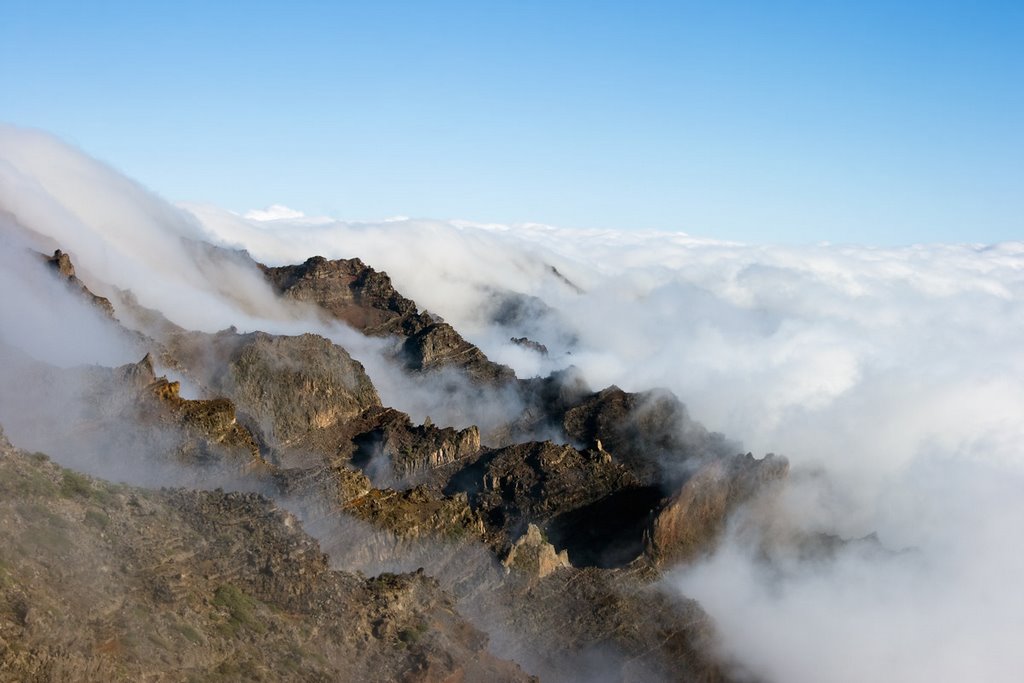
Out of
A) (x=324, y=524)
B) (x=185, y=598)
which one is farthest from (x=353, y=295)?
(x=185, y=598)

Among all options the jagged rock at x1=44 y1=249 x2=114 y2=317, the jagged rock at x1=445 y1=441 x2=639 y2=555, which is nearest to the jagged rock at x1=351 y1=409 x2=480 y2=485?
the jagged rock at x1=445 y1=441 x2=639 y2=555

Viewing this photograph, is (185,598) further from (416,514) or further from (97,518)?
(416,514)

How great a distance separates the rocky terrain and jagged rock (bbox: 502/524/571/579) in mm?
200

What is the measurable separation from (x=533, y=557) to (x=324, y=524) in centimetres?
1755

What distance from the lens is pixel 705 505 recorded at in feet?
334

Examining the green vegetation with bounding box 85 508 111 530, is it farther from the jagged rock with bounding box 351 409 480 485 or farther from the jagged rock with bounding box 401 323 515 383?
the jagged rock with bounding box 401 323 515 383

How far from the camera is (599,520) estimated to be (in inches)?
3947

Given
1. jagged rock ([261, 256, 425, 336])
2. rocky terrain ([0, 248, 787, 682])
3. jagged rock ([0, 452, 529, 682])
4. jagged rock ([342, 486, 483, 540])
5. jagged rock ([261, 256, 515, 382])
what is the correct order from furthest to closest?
jagged rock ([261, 256, 425, 336]), jagged rock ([261, 256, 515, 382]), jagged rock ([342, 486, 483, 540]), rocky terrain ([0, 248, 787, 682]), jagged rock ([0, 452, 529, 682])

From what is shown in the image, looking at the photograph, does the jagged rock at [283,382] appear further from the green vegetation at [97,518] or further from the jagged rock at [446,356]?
the green vegetation at [97,518]

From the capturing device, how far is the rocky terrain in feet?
137

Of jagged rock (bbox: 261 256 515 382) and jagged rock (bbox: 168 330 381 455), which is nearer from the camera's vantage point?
jagged rock (bbox: 168 330 381 455)

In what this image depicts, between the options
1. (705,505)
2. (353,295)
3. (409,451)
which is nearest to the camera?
(705,505)

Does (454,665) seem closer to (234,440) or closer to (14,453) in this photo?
(14,453)

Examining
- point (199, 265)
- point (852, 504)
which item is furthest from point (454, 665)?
point (199, 265)
